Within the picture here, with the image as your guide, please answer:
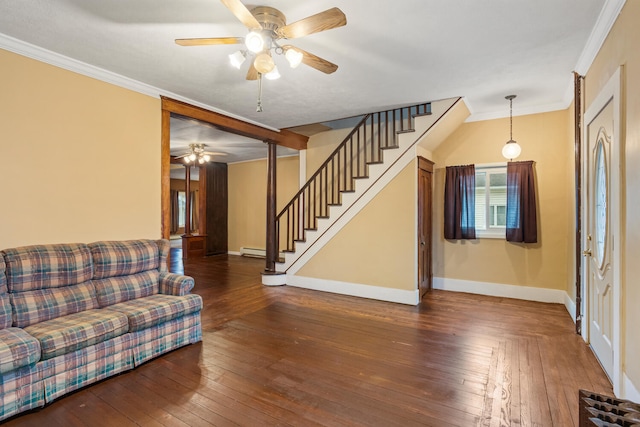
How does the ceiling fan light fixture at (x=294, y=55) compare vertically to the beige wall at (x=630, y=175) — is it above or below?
above

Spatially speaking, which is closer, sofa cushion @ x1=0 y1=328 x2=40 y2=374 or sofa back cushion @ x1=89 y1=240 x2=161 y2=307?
sofa cushion @ x1=0 y1=328 x2=40 y2=374

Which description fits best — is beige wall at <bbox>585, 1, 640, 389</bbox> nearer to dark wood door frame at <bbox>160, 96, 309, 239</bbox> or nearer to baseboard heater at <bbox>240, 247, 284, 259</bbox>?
dark wood door frame at <bbox>160, 96, 309, 239</bbox>

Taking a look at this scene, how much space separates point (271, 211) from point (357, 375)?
12.5 ft

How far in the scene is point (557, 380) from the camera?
255 cm

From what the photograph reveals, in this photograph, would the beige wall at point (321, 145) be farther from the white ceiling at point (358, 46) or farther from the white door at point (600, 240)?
the white door at point (600, 240)

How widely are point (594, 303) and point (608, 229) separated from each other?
0.91 metres

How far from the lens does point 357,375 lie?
2.63m

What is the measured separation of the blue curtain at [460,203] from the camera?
5.14m

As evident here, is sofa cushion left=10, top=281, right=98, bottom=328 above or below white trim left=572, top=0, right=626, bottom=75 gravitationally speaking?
below

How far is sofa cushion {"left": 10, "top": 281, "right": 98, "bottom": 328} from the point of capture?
251 centimetres

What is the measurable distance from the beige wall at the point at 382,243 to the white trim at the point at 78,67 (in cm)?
306

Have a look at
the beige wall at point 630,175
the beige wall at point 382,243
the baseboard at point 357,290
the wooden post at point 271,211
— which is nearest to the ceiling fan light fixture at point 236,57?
the beige wall at point 630,175

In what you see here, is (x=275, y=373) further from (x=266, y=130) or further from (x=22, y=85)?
(x=266, y=130)

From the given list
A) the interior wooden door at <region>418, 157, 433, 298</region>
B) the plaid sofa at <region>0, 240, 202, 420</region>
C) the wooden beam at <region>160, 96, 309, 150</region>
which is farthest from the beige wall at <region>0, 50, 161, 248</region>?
the interior wooden door at <region>418, 157, 433, 298</region>
